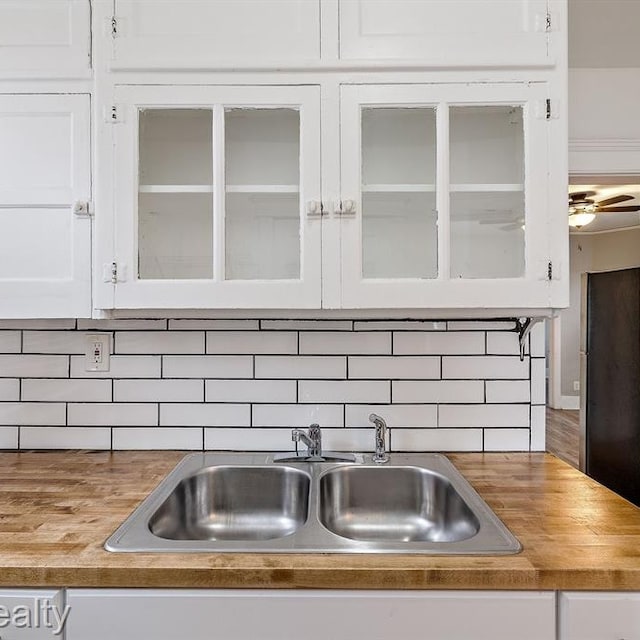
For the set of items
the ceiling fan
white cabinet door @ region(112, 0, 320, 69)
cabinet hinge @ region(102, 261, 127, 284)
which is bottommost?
cabinet hinge @ region(102, 261, 127, 284)

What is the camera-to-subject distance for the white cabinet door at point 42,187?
4.16 ft

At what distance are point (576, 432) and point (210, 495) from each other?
4.51 metres

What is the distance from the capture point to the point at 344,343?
1553 millimetres

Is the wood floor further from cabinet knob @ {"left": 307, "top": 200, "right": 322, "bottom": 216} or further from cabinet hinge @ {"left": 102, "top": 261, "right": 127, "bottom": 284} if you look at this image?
cabinet hinge @ {"left": 102, "top": 261, "right": 127, "bottom": 284}

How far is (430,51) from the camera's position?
124 cm

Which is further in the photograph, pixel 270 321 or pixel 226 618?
pixel 270 321

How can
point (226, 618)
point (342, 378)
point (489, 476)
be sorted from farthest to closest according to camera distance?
point (342, 378), point (489, 476), point (226, 618)

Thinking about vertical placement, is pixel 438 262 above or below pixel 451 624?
above

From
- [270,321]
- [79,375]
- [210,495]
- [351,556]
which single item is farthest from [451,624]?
[79,375]

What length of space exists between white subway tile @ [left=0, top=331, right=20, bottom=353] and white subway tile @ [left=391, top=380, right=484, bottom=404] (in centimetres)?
121

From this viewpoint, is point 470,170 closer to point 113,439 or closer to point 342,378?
point 342,378

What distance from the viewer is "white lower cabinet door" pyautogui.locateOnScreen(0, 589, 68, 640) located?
87 cm

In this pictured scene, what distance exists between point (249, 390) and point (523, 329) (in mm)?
879

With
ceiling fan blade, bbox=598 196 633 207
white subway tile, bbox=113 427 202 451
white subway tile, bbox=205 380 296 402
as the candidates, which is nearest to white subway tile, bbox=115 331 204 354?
white subway tile, bbox=205 380 296 402
